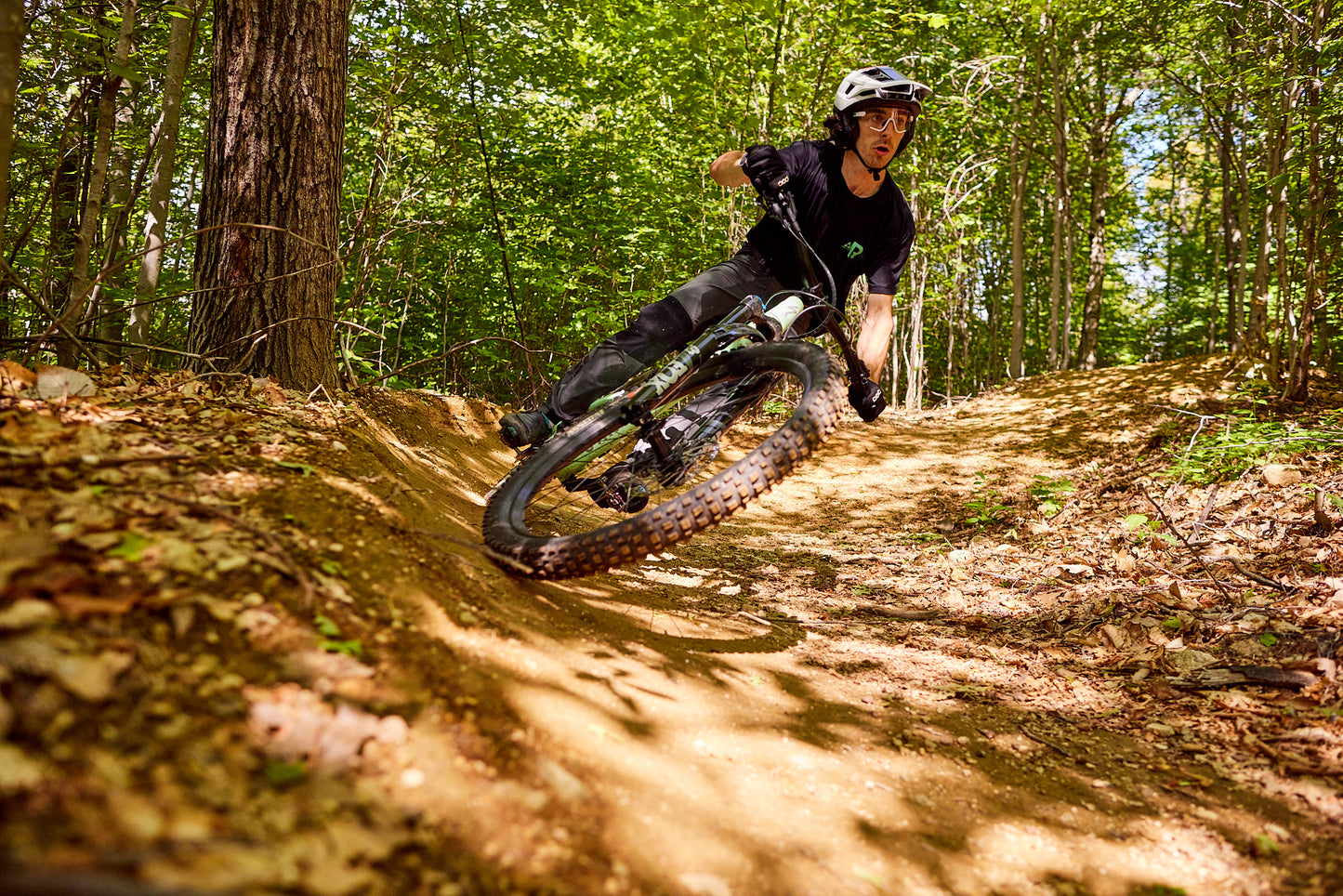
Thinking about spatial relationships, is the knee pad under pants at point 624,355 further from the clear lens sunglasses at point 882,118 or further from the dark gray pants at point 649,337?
the clear lens sunglasses at point 882,118

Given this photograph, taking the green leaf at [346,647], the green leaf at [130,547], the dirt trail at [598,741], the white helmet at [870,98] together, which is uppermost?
the white helmet at [870,98]

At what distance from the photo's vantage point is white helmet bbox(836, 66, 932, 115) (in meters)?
3.66

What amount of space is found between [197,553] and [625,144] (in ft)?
38.5

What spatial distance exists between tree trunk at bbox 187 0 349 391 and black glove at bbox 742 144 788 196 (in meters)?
2.26

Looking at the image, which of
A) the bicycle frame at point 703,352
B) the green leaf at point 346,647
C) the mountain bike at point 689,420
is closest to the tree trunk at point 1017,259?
the mountain bike at point 689,420

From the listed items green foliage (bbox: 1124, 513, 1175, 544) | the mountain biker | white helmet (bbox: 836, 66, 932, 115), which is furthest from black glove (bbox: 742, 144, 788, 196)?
green foliage (bbox: 1124, 513, 1175, 544)

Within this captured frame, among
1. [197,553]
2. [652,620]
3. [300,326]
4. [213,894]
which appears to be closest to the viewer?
[213,894]

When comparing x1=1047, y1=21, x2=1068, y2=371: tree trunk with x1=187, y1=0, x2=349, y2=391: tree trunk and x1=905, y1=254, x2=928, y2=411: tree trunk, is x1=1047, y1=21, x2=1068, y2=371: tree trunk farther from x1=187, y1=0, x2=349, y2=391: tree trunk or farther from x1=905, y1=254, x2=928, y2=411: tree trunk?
x1=187, y1=0, x2=349, y2=391: tree trunk

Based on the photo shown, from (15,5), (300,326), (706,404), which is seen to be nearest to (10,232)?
(300,326)

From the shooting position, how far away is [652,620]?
3305mm

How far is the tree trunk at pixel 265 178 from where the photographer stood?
370cm

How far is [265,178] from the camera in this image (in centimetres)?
374

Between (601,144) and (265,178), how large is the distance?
9468 mm

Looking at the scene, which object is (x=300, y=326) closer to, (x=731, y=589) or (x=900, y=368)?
(x=731, y=589)
